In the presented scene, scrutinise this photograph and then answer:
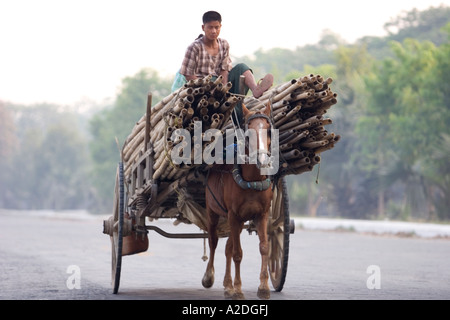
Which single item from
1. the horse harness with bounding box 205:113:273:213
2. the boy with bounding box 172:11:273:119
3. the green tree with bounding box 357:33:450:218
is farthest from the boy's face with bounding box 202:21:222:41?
the green tree with bounding box 357:33:450:218

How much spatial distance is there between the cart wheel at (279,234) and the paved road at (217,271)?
0.88ft

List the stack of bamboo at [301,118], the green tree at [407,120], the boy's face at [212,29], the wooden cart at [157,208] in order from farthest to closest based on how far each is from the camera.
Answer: the green tree at [407,120] → the wooden cart at [157,208] → the boy's face at [212,29] → the stack of bamboo at [301,118]

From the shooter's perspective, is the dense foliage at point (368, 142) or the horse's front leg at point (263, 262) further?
the dense foliage at point (368, 142)

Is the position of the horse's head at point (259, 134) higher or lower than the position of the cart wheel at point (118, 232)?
higher

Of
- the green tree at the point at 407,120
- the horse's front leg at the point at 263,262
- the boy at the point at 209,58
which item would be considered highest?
the green tree at the point at 407,120

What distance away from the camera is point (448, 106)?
115 ft

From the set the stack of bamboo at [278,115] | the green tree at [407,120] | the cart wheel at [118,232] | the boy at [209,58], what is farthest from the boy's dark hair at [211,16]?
the green tree at [407,120]

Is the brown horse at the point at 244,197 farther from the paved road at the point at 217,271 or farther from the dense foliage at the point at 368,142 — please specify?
the dense foliage at the point at 368,142

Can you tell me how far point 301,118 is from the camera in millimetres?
8977

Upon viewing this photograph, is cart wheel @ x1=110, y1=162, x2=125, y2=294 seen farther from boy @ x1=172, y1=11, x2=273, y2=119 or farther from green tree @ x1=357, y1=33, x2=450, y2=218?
green tree @ x1=357, y1=33, x2=450, y2=218

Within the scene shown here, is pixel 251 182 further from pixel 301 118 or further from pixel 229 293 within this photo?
pixel 229 293

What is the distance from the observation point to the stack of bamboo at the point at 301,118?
8.76 metres

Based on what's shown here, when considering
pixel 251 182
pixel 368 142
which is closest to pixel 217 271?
pixel 251 182
